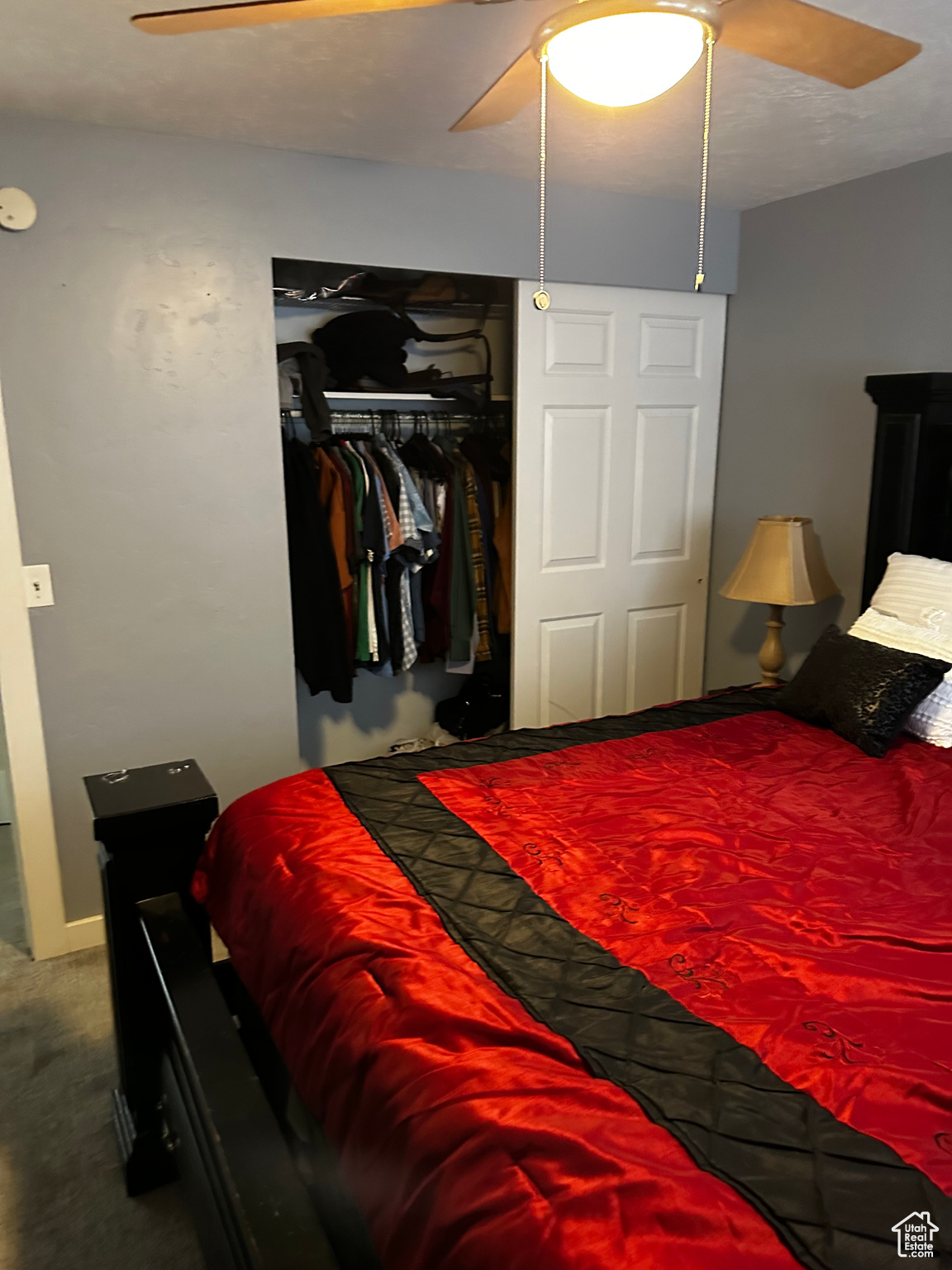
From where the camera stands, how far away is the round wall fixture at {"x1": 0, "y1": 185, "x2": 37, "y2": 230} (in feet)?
7.25

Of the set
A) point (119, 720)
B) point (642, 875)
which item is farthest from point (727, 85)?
point (119, 720)

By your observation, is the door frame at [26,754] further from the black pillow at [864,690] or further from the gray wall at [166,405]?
the black pillow at [864,690]

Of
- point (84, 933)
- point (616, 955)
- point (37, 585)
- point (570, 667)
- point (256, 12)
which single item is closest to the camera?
point (256, 12)

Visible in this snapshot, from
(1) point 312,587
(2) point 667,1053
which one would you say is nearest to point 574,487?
(1) point 312,587

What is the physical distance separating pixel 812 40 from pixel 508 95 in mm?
554

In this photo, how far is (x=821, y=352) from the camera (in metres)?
3.06

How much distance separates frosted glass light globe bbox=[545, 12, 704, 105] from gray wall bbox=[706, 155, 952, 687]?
1810 mm

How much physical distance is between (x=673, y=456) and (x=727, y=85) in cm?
156

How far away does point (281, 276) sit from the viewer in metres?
3.01

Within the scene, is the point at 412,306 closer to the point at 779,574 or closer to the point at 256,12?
the point at 779,574

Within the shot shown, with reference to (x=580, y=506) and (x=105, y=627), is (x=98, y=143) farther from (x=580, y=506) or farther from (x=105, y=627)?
(x=580, y=506)

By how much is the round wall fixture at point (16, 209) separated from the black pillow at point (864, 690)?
242 centimetres

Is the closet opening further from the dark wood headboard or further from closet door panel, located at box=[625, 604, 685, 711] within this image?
the dark wood headboard

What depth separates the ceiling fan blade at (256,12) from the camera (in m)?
1.22
